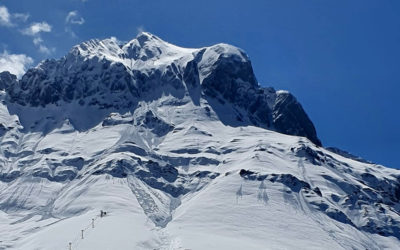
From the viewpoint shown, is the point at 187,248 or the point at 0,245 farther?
the point at 0,245

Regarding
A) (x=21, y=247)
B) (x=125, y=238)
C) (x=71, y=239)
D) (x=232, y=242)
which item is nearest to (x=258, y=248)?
(x=232, y=242)

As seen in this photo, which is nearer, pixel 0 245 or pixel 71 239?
pixel 71 239

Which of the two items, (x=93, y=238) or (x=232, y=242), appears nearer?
(x=93, y=238)

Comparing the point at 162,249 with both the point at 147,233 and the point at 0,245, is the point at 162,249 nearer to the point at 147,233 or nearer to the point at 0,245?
the point at 147,233

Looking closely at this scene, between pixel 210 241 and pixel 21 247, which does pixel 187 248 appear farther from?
pixel 21 247

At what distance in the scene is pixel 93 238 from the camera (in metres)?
187

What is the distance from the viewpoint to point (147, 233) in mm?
199000

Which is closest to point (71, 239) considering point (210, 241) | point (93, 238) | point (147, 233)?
point (93, 238)

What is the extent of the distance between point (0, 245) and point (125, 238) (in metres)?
37.6

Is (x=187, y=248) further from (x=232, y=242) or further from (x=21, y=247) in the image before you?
(x=21, y=247)

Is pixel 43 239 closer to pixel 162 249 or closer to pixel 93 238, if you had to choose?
pixel 93 238

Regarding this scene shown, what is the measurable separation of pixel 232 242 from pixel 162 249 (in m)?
23.6

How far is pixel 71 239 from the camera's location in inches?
7372

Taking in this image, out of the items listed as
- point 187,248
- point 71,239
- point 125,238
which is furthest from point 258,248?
point 71,239
